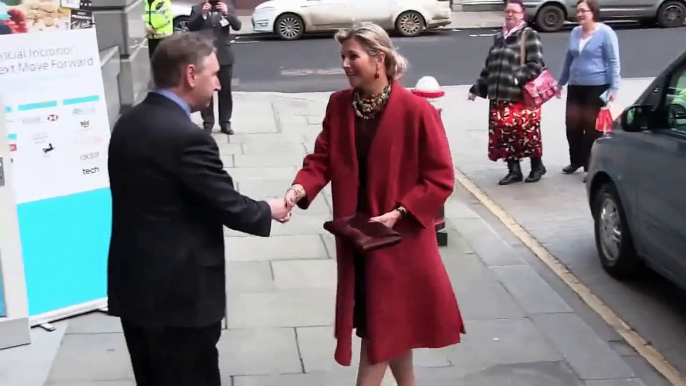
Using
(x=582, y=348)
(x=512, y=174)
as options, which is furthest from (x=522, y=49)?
(x=582, y=348)

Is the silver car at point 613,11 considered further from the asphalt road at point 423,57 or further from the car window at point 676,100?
the car window at point 676,100

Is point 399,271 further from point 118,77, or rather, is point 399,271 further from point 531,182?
point 531,182

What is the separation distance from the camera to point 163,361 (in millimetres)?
3334

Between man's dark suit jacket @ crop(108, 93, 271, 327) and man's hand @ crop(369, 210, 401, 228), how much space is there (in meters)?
0.58

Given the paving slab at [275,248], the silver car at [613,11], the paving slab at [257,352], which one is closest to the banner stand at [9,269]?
the paving slab at [257,352]

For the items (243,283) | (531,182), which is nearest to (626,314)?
(243,283)

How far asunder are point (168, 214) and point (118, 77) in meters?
5.34

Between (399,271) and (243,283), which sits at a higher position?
(399,271)

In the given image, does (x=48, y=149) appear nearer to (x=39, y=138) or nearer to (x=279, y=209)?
(x=39, y=138)

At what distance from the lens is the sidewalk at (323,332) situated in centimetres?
480

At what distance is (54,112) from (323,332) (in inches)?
77.8

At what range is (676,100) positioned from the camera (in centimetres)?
595

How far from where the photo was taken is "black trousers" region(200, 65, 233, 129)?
10.9 meters

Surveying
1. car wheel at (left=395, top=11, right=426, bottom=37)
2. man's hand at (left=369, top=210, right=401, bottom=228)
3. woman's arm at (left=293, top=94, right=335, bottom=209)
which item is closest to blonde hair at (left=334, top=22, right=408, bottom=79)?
woman's arm at (left=293, top=94, right=335, bottom=209)
